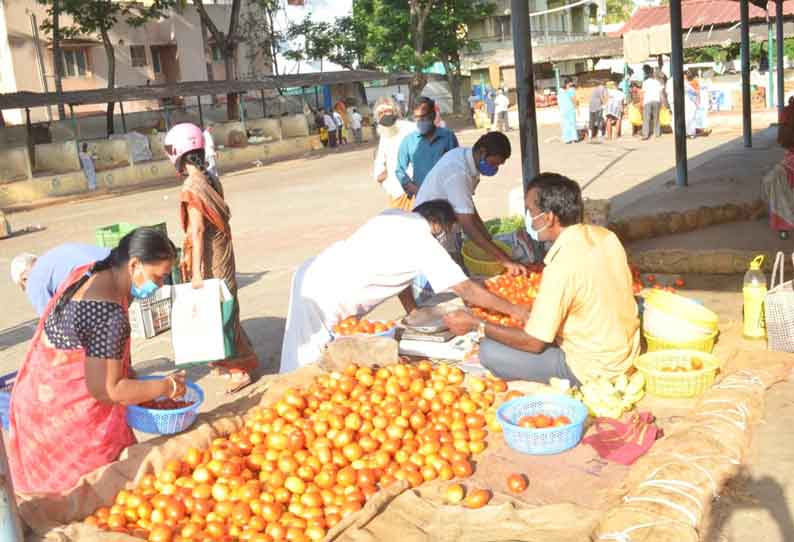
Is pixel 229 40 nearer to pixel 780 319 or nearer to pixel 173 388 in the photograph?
pixel 780 319

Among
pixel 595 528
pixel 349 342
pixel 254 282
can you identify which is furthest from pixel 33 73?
pixel 595 528

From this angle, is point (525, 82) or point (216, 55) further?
point (216, 55)

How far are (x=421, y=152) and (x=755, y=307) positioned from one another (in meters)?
3.41

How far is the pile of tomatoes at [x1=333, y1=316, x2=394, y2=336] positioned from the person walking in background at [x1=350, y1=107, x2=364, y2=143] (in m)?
26.7

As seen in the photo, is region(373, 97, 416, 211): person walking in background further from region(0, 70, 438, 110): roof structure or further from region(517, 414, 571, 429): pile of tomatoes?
region(0, 70, 438, 110): roof structure

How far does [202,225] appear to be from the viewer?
5.53 meters

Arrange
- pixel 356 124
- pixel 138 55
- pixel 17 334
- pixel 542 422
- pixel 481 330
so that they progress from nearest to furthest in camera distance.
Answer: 1. pixel 542 422
2. pixel 481 330
3. pixel 17 334
4. pixel 356 124
5. pixel 138 55

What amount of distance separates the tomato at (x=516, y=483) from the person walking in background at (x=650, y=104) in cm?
1937

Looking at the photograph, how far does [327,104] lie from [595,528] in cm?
3183

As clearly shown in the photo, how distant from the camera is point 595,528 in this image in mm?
3010

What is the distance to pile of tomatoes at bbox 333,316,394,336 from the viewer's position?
5.01 metres

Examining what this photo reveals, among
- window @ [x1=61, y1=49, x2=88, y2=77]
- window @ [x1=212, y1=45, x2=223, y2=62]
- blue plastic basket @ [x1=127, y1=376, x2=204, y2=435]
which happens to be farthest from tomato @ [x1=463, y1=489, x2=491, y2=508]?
window @ [x1=212, y1=45, x2=223, y2=62]

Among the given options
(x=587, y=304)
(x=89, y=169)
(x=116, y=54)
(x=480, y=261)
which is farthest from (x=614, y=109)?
(x=116, y=54)

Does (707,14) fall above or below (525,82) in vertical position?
above
